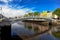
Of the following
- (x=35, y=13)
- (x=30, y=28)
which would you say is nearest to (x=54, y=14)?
(x=35, y=13)

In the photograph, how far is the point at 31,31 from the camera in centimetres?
205

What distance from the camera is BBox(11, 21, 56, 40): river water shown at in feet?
6.30

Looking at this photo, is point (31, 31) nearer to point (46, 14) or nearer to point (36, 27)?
point (36, 27)

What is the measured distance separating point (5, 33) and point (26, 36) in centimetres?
33

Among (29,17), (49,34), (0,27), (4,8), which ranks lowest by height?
(49,34)

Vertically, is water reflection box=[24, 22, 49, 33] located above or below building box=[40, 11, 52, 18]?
below

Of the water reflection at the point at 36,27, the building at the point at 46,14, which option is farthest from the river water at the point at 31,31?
the building at the point at 46,14

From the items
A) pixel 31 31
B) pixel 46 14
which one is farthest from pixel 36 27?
pixel 46 14

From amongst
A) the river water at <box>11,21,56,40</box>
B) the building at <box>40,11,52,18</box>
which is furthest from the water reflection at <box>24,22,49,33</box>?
the building at <box>40,11,52,18</box>

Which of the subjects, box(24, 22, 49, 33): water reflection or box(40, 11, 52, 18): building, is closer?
box(40, 11, 52, 18): building

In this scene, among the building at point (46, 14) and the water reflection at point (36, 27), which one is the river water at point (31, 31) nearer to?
the water reflection at point (36, 27)

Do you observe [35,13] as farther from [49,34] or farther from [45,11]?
[49,34]

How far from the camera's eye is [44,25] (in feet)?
6.54

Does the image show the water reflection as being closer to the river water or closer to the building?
the river water
